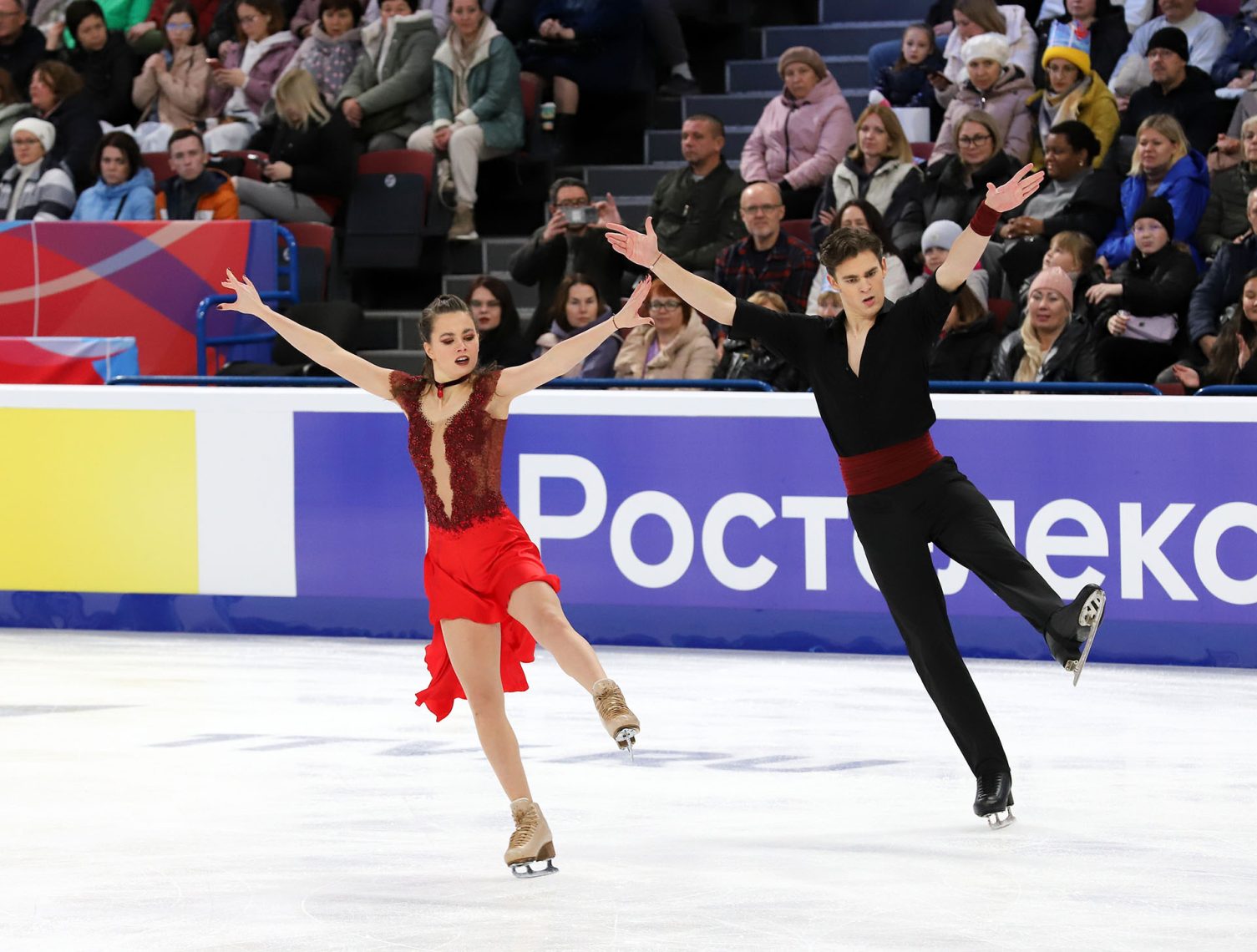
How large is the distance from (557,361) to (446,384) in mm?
311

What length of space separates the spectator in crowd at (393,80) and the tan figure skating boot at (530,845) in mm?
7403

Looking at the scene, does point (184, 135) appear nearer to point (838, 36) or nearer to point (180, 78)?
point (180, 78)

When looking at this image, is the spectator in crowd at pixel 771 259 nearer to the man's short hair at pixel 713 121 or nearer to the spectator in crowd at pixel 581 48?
the man's short hair at pixel 713 121

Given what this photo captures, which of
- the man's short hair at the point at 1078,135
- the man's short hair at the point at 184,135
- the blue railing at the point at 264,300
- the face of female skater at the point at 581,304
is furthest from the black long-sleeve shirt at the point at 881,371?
the man's short hair at the point at 184,135

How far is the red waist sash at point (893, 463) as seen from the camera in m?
4.84

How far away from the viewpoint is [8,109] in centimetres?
1184

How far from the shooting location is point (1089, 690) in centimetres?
678

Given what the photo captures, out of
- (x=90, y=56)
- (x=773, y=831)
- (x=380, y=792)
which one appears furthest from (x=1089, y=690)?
(x=90, y=56)

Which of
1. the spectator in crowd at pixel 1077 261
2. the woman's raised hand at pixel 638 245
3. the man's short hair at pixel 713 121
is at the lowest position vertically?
the spectator in crowd at pixel 1077 261

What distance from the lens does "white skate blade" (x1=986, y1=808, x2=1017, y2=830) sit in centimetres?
477

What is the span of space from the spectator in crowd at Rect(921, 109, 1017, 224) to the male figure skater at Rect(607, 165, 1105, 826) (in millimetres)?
4469

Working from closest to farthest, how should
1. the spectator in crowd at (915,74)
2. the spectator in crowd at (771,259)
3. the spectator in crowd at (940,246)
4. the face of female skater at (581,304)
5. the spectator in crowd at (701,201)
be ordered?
1. the spectator in crowd at (940,246)
2. the spectator in crowd at (771,259)
3. the face of female skater at (581,304)
4. the spectator in crowd at (701,201)
5. the spectator in crowd at (915,74)

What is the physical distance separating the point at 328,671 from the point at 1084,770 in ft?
9.93

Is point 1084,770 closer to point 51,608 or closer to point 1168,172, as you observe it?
point 1168,172
